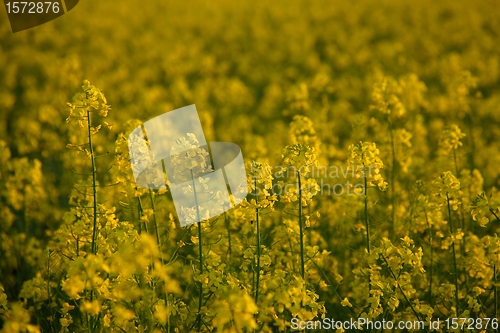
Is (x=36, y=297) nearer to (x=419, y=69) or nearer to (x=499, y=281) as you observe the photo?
(x=499, y=281)

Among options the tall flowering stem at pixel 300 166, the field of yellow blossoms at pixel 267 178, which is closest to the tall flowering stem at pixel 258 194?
the field of yellow blossoms at pixel 267 178

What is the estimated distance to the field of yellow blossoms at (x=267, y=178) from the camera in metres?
3.04

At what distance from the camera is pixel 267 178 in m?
3.06

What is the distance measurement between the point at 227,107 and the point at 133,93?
2.14 m

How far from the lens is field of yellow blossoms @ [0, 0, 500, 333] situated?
304 cm

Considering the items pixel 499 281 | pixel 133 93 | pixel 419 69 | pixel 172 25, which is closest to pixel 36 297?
pixel 499 281
